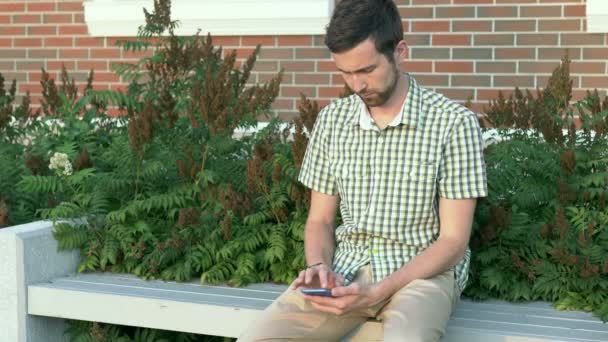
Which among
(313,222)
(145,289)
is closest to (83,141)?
(145,289)

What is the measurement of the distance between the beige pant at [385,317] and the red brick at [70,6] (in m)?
5.29

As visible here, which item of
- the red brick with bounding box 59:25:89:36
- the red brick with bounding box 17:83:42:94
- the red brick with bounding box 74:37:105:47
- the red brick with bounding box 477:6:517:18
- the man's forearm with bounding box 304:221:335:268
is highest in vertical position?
the red brick with bounding box 477:6:517:18

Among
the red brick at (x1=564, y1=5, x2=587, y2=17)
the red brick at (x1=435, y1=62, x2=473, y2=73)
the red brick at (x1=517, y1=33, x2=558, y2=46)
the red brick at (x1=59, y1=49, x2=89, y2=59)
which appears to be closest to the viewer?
the red brick at (x1=564, y1=5, x2=587, y2=17)

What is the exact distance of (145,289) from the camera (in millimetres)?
4359

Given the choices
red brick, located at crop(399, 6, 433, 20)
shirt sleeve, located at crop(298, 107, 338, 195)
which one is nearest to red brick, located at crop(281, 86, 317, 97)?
red brick, located at crop(399, 6, 433, 20)

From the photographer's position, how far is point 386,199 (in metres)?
3.57

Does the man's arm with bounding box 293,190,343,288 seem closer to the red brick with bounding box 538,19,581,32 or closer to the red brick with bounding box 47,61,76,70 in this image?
the red brick with bounding box 538,19,581,32

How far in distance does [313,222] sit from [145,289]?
0.99 m

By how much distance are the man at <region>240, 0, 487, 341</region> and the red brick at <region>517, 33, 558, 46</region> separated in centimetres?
354

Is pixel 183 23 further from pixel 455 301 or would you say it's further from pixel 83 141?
pixel 455 301

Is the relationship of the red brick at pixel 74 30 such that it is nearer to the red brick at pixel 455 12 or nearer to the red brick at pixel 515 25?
the red brick at pixel 455 12

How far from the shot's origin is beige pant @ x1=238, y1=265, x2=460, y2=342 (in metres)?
3.26

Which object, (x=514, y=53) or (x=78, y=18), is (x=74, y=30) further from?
(x=514, y=53)

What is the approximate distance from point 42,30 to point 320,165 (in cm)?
531
